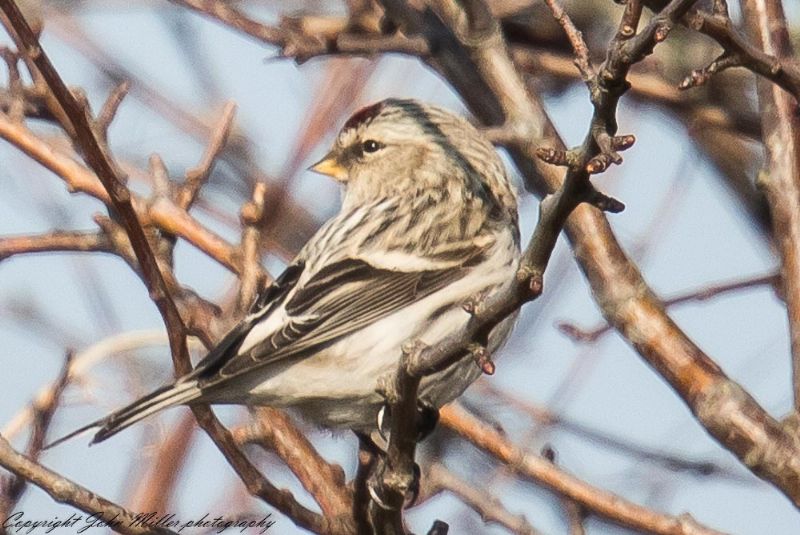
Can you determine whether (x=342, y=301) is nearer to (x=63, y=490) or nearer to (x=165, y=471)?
(x=165, y=471)

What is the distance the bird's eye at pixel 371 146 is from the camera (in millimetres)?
4613

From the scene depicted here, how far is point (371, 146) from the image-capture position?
4.62 metres

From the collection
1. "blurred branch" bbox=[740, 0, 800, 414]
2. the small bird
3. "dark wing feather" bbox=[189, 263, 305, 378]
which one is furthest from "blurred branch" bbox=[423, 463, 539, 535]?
"blurred branch" bbox=[740, 0, 800, 414]

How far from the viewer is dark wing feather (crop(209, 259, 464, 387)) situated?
3.64 m

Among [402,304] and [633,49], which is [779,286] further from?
[633,49]

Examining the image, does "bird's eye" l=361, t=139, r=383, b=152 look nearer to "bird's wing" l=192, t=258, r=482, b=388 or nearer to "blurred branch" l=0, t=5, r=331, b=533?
"bird's wing" l=192, t=258, r=482, b=388

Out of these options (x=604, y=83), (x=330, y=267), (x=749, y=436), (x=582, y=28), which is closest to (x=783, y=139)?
(x=749, y=436)

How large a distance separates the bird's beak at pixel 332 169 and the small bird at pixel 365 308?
21cm

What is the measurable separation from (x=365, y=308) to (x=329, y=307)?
96 mm

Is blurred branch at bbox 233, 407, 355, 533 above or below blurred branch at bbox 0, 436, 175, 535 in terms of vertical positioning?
above

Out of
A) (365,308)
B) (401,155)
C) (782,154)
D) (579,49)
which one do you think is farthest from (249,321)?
(579,49)

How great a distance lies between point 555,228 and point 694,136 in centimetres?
317

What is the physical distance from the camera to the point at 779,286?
13.0 ft

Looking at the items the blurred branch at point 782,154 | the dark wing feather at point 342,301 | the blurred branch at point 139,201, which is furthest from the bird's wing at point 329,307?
the blurred branch at point 782,154
